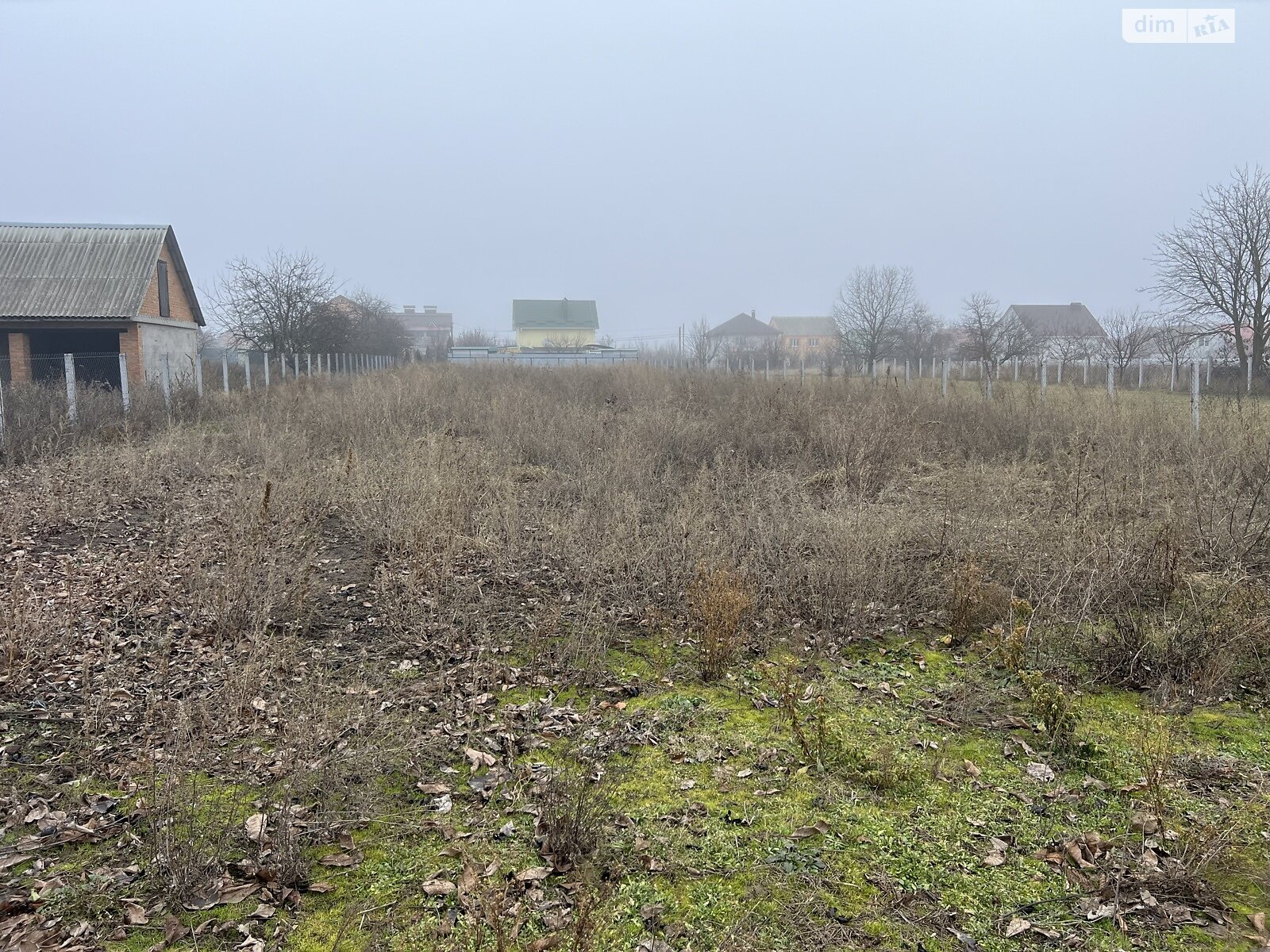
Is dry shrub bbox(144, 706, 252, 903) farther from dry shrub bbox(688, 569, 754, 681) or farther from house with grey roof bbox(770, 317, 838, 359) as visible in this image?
house with grey roof bbox(770, 317, 838, 359)

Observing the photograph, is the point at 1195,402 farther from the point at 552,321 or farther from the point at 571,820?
the point at 552,321

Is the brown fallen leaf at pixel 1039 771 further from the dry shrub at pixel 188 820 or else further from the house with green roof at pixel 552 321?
the house with green roof at pixel 552 321

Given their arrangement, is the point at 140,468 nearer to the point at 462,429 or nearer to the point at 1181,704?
the point at 462,429

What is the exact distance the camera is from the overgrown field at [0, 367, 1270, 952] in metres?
2.83

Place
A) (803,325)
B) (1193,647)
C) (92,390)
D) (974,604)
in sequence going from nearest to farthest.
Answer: (1193,647) < (974,604) < (92,390) < (803,325)

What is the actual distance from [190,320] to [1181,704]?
29449 mm

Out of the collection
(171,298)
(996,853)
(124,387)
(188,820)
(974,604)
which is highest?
(171,298)

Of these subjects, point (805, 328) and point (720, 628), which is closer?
point (720, 628)

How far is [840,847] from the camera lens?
3.18 metres

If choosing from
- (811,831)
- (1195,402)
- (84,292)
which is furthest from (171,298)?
(811,831)

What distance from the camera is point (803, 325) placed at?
9681cm

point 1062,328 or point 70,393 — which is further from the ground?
point 1062,328

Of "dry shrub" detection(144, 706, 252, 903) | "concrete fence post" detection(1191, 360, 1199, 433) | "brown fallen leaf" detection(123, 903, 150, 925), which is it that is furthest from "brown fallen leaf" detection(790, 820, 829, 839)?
"concrete fence post" detection(1191, 360, 1199, 433)

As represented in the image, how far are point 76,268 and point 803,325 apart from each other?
83559 millimetres
